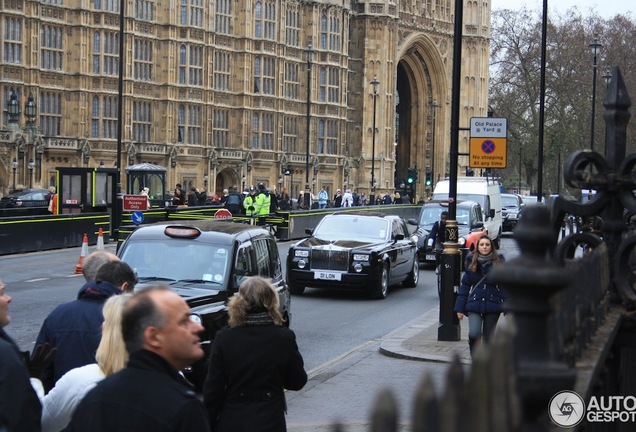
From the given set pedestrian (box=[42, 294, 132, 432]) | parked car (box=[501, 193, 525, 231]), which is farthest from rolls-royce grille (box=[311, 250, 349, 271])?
parked car (box=[501, 193, 525, 231])

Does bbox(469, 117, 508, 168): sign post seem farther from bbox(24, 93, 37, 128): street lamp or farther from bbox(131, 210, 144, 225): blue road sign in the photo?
bbox(24, 93, 37, 128): street lamp

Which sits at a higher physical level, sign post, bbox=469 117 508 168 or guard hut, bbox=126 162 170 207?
sign post, bbox=469 117 508 168

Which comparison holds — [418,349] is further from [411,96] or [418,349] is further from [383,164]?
[411,96]

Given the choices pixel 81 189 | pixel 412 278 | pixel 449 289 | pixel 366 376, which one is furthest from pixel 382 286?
pixel 81 189

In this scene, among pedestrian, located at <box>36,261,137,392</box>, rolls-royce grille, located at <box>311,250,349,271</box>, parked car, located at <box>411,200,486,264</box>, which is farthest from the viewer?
parked car, located at <box>411,200,486,264</box>

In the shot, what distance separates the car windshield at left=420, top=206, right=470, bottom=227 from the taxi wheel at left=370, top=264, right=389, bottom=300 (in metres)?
8.96

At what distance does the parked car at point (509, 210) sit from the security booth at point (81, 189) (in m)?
19.5

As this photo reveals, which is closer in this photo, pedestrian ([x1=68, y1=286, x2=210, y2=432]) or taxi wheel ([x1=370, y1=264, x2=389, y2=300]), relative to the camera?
pedestrian ([x1=68, y1=286, x2=210, y2=432])

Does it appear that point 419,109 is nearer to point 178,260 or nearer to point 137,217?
point 137,217

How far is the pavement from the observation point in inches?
424

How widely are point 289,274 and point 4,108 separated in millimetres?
31223

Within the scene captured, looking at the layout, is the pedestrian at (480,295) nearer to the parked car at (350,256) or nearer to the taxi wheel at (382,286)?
the parked car at (350,256)

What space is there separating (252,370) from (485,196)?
33336 mm

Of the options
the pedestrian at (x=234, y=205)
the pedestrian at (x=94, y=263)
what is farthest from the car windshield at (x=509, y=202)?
the pedestrian at (x=94, y=263)
